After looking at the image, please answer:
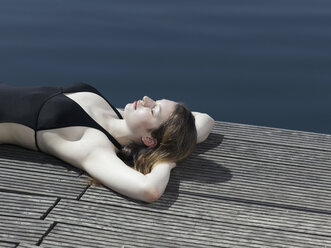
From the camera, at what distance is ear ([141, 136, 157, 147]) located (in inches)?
121

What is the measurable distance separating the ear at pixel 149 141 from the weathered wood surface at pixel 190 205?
19cm

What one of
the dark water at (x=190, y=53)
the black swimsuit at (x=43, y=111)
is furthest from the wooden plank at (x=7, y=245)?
the dark water at (x=190, y=53)

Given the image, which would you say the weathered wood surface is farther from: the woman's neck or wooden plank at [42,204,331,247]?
the woman's neck

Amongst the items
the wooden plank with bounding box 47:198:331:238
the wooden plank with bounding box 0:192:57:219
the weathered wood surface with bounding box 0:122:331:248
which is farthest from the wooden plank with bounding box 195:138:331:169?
the wooden plank with bounding box 0:192:57:219

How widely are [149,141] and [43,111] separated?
0.55 meters

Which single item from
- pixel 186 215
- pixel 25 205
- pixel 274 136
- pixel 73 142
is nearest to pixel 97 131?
pixel 73 142

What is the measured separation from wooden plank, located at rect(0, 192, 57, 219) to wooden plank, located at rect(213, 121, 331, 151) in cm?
122

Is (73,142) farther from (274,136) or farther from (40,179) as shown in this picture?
(274,136)

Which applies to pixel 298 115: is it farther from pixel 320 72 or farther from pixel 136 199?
pixel 136 199

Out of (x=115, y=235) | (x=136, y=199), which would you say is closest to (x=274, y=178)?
(x=136, y=199)

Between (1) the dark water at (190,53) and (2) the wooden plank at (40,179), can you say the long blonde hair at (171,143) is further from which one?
(1) the dark water at (190,53)

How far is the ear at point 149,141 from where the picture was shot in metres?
3.06

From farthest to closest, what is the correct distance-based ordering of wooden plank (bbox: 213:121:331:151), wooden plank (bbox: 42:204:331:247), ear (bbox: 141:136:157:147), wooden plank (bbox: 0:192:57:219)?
wooden plank (bbox: 213:121:331:151)
ear (bbox: 141:136:157:147)
wooden plank (bbox: 0:192:57:219)
wooden plank (bbox: 42:204:331:247)

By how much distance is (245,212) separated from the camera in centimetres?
275
